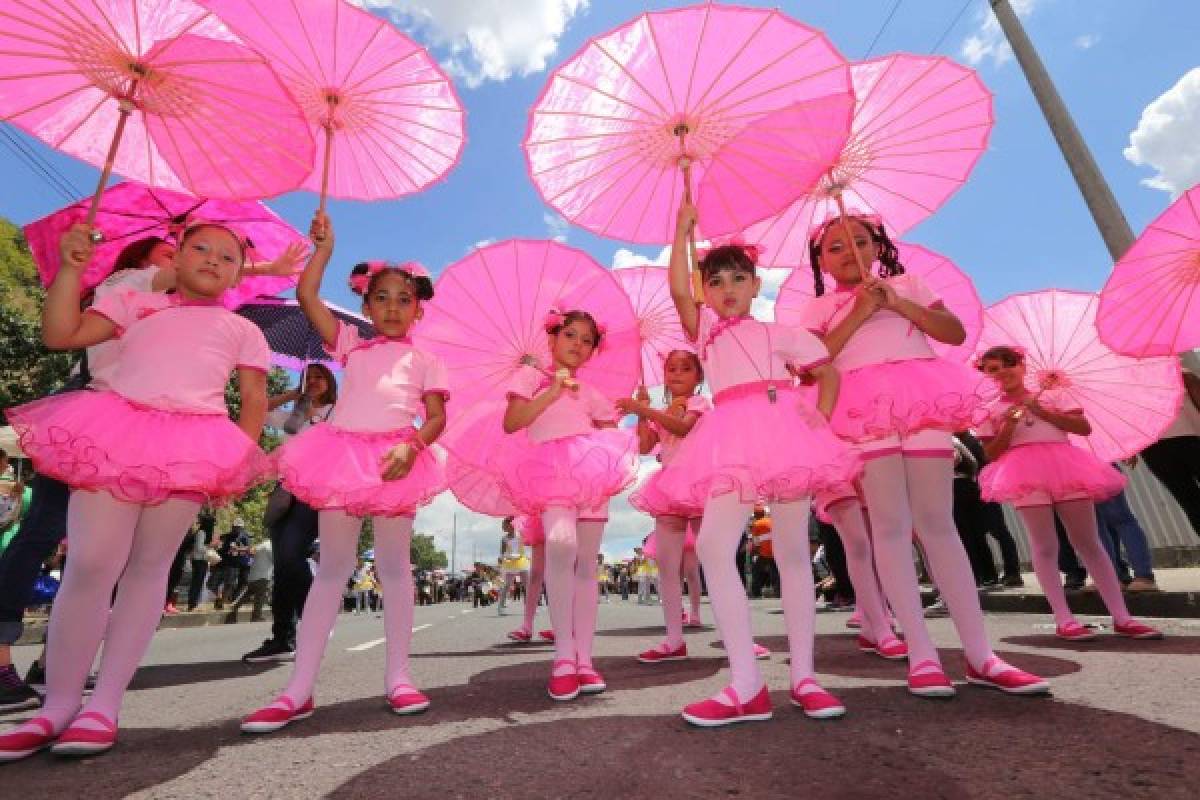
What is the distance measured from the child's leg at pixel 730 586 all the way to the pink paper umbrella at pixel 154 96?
9.23 ft

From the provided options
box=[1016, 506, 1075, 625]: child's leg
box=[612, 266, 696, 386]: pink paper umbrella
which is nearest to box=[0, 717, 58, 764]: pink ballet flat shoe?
box=[612, 266, 696, 386]: pink paper umbrella

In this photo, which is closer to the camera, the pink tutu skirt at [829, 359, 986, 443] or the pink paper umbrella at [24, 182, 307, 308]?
the pink tutu skirt at [829, 359, 986, 443]

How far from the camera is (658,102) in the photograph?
12.4 ft

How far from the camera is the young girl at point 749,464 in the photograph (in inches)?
110

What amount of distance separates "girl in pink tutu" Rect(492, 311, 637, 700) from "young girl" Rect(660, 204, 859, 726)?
804 mm

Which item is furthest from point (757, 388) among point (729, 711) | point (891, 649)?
point (891, 649)

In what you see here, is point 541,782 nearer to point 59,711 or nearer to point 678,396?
Result: point 59,711

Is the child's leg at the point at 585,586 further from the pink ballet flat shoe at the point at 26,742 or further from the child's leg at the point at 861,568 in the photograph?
the pink ballet flat shoe at the point at 26,742

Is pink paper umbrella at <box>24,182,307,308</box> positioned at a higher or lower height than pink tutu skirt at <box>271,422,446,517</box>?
higher

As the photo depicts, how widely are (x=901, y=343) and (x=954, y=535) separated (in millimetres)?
943

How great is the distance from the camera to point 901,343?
341 centimetres

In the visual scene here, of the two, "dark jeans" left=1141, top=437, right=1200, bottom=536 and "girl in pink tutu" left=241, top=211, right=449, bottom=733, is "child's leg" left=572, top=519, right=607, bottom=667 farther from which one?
"dark jeans" left=1141, top=437, right=1200, bottom=536

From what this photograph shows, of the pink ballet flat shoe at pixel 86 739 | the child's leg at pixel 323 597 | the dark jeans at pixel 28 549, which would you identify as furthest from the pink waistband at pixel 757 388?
the dark jeans at pixel 28 549

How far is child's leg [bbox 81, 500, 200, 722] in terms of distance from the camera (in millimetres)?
2773
